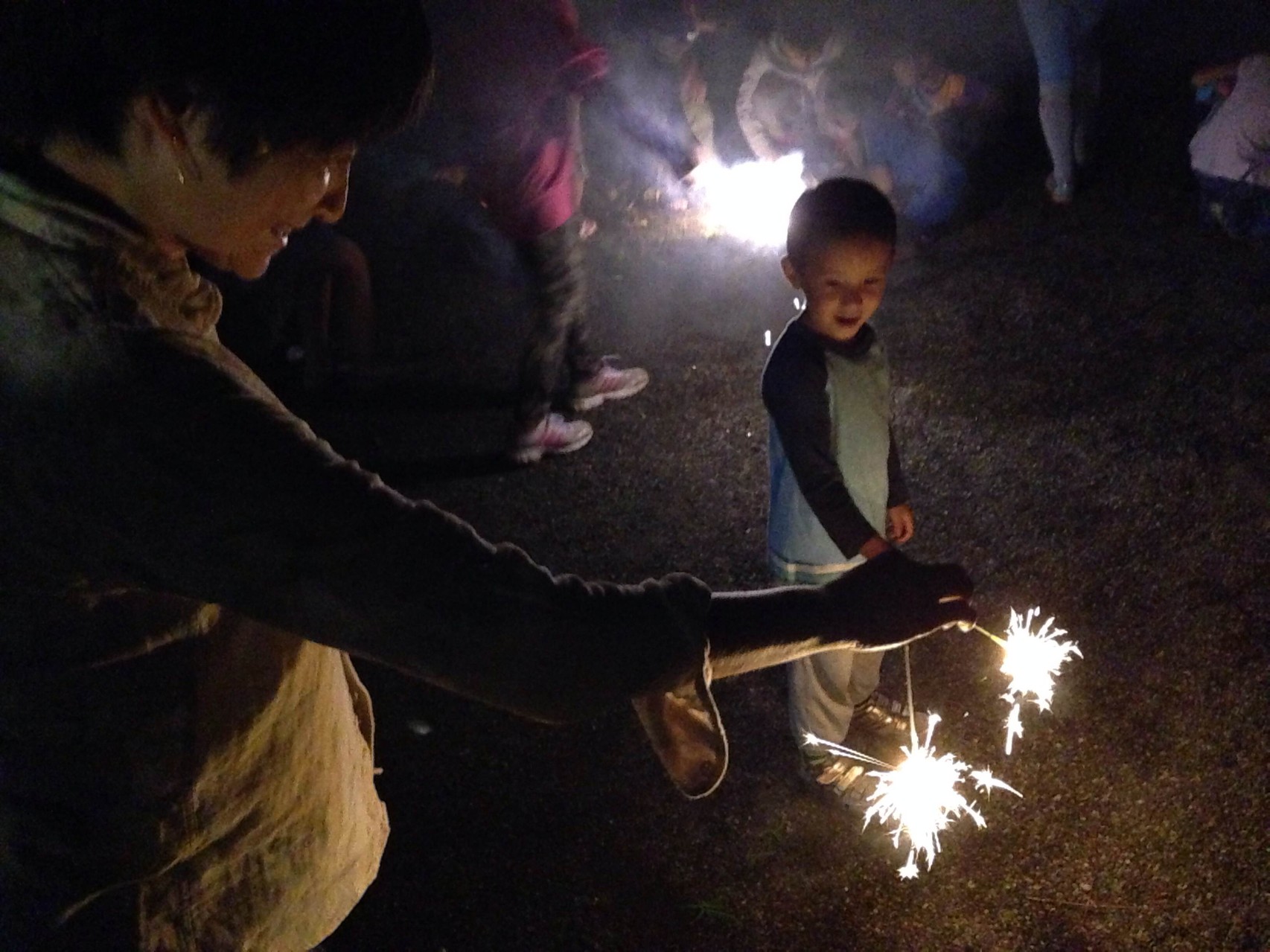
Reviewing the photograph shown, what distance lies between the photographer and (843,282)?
2.82m

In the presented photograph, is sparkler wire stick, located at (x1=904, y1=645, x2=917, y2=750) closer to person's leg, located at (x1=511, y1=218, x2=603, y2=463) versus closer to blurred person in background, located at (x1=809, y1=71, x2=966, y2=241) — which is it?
person's leg, located at (x1=511, y1=218, x2=603, y2=463)

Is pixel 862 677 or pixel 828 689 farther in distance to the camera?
pixel 862 677

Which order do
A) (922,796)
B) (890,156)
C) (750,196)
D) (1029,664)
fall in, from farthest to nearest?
(750,196)
(890,156)
(1029,664)
(922,796)

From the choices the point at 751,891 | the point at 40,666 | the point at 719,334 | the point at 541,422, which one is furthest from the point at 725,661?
the point at 719,334

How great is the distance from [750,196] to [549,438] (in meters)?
4.72

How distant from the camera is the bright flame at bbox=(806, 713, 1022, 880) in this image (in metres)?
2.77

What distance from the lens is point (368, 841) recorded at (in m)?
1.85

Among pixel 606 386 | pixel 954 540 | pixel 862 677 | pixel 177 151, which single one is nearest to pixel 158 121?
pixel 177 151

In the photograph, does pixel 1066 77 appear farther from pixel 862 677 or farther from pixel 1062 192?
pixel 862 677

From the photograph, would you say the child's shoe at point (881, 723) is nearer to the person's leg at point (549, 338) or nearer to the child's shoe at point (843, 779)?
the child's shoe at point (843, 779)

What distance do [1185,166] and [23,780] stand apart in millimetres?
8667

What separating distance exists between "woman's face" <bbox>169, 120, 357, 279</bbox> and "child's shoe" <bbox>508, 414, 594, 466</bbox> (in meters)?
4.28

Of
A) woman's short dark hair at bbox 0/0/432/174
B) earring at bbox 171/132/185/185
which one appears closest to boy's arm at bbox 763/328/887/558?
woman's short dark hair at bbox 0/0/432/174

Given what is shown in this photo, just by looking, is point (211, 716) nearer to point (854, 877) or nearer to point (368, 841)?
point (368, 841)
